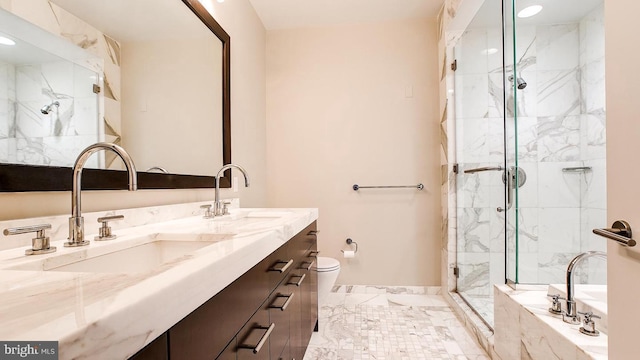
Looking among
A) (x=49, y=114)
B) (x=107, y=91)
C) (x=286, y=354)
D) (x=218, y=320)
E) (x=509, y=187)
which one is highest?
(x=107, y=91)

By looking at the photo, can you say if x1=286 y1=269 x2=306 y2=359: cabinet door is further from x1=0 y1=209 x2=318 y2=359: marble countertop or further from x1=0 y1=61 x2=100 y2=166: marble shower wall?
x1=0 y1=61 x2=100 y2=166: marble shower wall

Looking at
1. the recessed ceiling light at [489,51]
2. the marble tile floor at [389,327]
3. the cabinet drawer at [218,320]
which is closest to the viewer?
the cabinet drawer at [218,320]

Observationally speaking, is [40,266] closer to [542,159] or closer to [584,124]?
[542,159]

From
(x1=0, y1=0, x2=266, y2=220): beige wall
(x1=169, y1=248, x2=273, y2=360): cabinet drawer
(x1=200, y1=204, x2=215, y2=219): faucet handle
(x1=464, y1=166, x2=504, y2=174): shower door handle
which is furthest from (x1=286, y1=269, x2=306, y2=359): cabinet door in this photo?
(x1=464, y1=166, x2=504, y2=174): shower door handle

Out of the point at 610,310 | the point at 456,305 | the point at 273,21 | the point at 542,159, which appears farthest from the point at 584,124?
the point at 273,21

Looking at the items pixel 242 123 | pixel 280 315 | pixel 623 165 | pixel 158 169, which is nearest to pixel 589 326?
pixel 623 165

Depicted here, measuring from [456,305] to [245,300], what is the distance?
1.90 metres

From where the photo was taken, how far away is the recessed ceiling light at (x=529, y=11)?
5.95 feet

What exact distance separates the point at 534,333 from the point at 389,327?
Answer: 3.10ft

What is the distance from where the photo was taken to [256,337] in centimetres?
85

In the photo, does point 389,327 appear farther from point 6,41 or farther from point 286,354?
point 6,41

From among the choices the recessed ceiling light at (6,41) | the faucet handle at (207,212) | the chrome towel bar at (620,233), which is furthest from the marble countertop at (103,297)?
the chrome towel bar at (620,233)

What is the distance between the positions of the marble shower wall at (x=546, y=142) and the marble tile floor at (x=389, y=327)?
1.18ft

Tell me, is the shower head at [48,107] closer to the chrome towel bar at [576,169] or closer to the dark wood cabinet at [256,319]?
the dark wood cabinet at [256,319]
